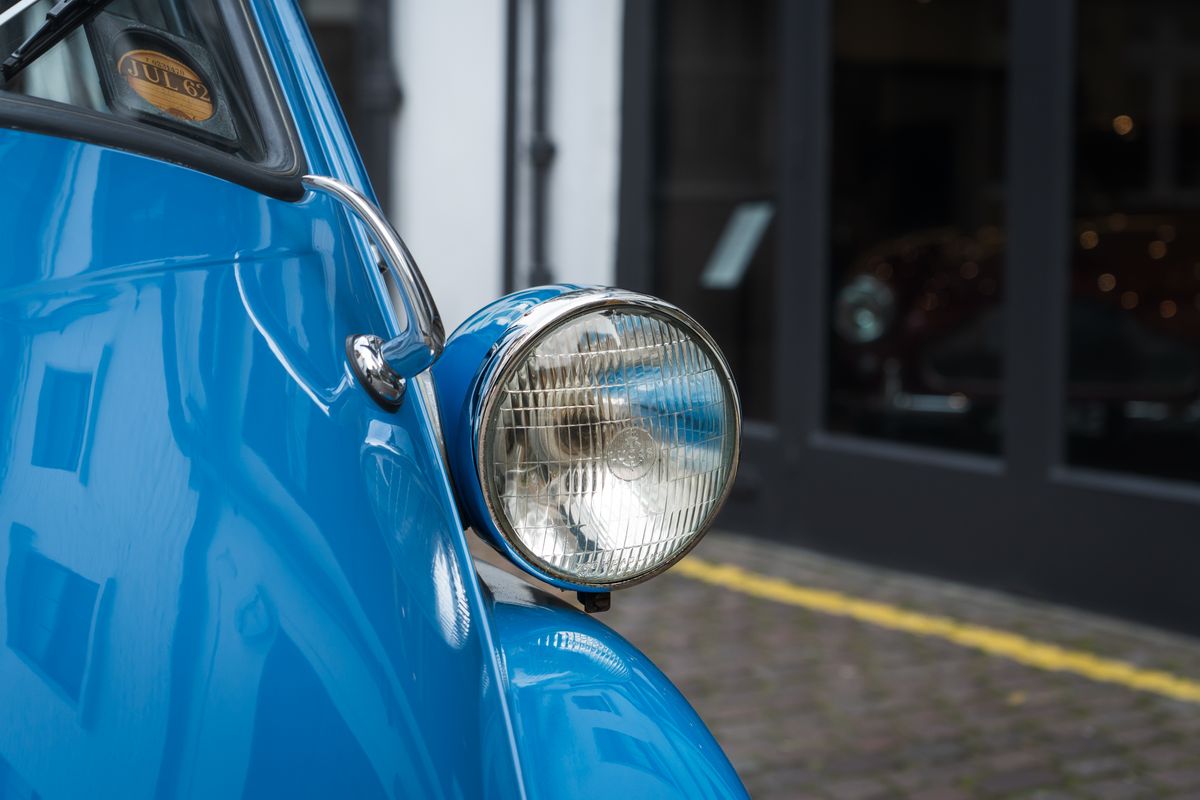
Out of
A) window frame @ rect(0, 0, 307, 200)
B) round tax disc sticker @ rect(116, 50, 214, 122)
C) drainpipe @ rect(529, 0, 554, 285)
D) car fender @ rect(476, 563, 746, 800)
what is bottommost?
car fender @ rect(476, 563, 746, 800)

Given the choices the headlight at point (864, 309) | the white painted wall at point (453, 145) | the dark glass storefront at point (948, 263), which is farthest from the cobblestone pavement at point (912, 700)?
Answer: the white painted wall at point (453, 145)

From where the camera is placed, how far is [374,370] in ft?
4.17

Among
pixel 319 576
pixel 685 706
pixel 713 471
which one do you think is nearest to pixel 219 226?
pixel 319 576

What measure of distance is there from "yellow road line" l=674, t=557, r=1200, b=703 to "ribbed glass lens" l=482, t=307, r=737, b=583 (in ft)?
9.76

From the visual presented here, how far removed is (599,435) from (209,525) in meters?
0.44

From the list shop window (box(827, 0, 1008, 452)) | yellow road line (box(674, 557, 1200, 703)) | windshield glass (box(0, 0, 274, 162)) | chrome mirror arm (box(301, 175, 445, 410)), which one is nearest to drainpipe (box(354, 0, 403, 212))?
shop window (box(827, 0, 1008, 452))

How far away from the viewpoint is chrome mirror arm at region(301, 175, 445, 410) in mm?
1270

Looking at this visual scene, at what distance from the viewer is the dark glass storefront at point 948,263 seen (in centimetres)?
486

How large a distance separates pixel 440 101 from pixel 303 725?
649 centimetres

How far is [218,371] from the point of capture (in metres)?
1.15

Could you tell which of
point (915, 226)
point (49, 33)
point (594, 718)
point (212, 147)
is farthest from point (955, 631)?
point (49, 33)

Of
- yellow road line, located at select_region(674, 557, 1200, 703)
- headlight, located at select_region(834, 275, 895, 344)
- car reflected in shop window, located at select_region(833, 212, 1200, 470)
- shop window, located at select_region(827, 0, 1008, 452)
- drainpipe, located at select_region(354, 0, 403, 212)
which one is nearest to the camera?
yellow road line, located at select_region(674, 557, 1200, 703)

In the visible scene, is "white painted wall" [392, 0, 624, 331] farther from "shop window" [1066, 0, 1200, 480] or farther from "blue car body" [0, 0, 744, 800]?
"blue car body" [0, 0, 744, 800]

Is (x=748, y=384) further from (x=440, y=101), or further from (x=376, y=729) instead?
(x=376, y=729)
